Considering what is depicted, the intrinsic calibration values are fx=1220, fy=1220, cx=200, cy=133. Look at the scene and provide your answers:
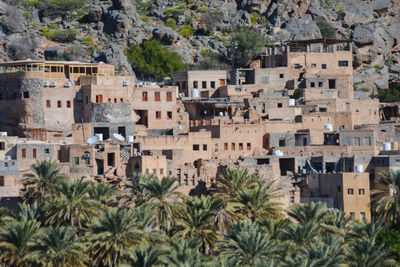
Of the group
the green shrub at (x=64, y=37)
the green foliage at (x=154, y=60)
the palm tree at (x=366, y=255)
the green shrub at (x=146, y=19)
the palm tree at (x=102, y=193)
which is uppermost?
the green shrub at (x=146, y=19)

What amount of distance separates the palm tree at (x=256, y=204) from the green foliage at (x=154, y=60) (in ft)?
119

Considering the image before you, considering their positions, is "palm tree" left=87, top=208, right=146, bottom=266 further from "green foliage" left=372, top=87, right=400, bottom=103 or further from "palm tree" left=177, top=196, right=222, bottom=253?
"green foliage" left=372, top=87, right=400, bottom=103

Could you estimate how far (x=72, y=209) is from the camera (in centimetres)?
7662

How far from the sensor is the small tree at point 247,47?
11675cm

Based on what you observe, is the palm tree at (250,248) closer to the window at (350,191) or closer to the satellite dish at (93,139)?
the window at (350,191)

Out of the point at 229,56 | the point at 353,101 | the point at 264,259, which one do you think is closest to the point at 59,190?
the point at 264,259

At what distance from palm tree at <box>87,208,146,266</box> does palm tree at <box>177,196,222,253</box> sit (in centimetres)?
351

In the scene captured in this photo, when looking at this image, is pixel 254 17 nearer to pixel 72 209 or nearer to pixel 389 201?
pixel 389 201

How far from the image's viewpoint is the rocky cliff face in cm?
11738

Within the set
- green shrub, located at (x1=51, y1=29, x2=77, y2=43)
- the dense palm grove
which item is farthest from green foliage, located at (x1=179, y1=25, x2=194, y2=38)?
the dense palm grove

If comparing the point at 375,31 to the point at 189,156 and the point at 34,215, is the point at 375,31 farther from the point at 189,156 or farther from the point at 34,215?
the point at 34,215

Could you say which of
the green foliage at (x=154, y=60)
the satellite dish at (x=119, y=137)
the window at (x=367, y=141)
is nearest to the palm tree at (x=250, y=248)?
the satellite dish at (x=119, y=137)

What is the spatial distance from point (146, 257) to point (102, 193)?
10.9 metres

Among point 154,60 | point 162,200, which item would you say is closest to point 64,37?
point 154,60
